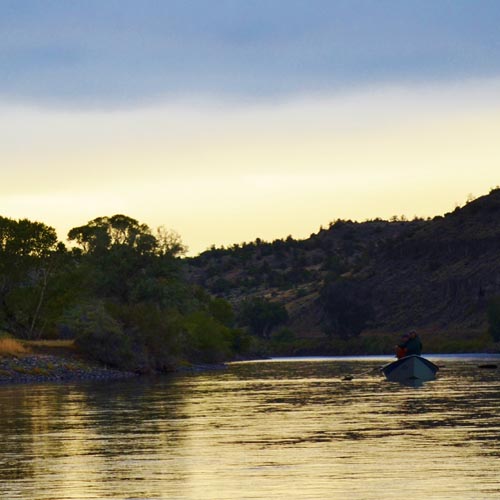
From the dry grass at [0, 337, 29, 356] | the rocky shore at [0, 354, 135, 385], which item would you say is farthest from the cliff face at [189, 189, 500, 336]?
the dry grass at [0, 337, 29, 356]

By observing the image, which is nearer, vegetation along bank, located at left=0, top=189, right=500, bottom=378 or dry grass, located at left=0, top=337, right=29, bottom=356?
dry grass, located at left=0, top=337, right=29, bottom=356

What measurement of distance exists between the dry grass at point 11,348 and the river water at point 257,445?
107 feet

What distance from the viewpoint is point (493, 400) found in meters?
44.4

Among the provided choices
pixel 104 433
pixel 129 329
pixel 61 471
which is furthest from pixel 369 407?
pixel 129 329

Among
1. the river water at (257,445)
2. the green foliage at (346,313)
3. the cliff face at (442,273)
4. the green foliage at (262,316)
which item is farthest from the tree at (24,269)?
the green foliage at (262,316)

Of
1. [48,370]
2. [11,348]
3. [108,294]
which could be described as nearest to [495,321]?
[108,294]

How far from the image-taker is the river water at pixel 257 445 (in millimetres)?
22484

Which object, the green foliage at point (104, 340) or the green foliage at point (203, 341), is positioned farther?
the green foliage at point (203, 341)

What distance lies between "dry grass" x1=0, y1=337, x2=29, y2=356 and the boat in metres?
31.3

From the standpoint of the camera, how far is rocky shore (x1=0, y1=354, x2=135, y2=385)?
7794 cm

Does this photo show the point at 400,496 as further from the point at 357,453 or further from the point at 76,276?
the point at 76,276

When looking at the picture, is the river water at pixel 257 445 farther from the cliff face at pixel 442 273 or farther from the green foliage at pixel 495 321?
the cliff face at pixel 442 273

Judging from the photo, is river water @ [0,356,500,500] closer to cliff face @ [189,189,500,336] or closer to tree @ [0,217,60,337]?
tree @ [0,217,60,337]

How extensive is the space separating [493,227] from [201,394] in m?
131
